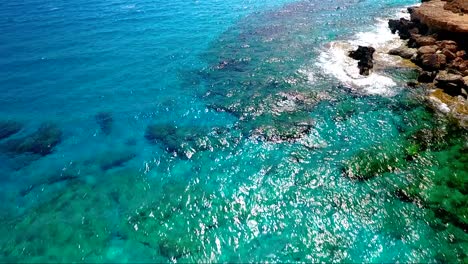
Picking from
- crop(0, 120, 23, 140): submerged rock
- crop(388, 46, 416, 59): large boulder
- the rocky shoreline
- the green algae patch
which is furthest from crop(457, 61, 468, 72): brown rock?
crop(0, 120, 23, 140): submerged rock

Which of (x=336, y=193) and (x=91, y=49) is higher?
(x=91, y=49)

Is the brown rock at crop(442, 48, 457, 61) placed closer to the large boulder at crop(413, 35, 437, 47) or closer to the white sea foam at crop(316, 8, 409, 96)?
the large boulder at crop(413, 35, 437, 47)

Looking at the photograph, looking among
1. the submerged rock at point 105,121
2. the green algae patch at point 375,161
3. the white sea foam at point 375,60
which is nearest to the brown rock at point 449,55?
the white sea foam at point 375,60

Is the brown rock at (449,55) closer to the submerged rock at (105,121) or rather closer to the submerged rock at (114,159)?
the submerged rock at (114,159)

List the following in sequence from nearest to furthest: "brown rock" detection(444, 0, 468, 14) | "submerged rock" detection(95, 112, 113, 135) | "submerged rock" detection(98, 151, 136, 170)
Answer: "submerged rock" detection(98, 151, 136, 170) < "submerged rock" detection(95, 112, 113, 135) < "brown rock" detection(444, 0, 468, 14)

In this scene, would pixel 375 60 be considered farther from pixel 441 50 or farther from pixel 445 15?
pixel 445 15

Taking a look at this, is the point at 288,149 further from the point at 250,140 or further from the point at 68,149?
the point at 68,149

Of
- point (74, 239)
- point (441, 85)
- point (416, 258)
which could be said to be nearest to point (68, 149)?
point (74, 239)
